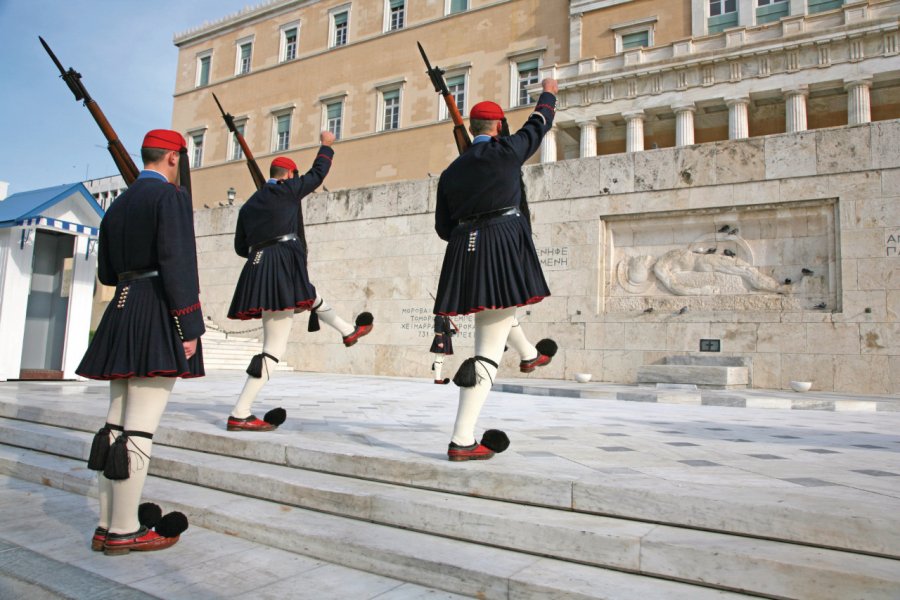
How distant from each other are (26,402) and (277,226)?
3442mm

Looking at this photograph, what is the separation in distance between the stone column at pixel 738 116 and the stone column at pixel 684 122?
1.40 meters

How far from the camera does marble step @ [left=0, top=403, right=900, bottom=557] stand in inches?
88.7

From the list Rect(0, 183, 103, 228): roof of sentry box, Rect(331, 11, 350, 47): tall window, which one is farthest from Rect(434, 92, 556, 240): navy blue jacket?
Rect(331, 11, 350, 47): tall window

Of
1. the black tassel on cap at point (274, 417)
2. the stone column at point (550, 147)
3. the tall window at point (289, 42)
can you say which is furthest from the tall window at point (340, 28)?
the black tassel on cap at point (274, 417)

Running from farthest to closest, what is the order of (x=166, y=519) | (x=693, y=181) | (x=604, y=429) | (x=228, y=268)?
(x=228, y=268) → (x=693, y=181) → (x=604, y=429) → (x=166, y=519)

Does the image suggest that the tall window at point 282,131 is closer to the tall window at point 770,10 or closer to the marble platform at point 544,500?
the tall window at point 770,10

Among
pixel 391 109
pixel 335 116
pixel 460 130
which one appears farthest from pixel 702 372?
pixel 335 116

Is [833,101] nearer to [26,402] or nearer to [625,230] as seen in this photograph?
[625,230]

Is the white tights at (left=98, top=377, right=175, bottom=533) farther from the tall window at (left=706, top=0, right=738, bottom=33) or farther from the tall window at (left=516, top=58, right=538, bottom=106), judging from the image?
the tall window at (left=516, top=58, right=538, bottom=106)

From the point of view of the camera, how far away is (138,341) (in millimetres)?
2764

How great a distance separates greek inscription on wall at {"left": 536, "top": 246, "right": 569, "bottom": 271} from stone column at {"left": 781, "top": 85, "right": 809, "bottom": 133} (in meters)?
15.5

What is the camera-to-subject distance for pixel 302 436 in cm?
421

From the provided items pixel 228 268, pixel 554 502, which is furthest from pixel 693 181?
pixel 228 268

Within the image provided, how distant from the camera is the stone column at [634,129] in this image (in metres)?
25.8
